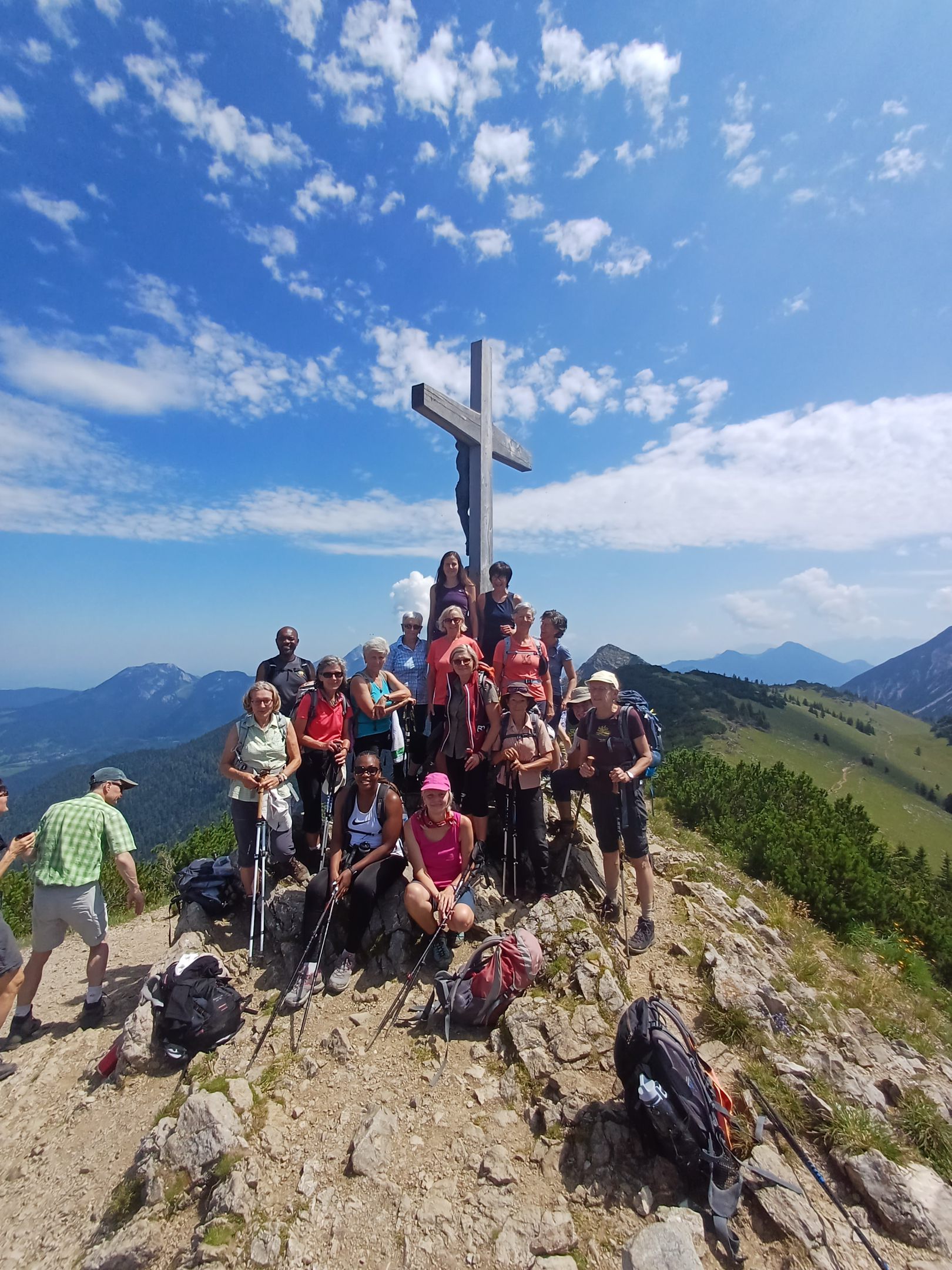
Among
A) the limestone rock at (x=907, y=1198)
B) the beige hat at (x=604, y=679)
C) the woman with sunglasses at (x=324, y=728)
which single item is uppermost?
the beige hat at (x=604, y=679)

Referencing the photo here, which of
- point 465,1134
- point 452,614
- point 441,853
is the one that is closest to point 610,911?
point 441,853

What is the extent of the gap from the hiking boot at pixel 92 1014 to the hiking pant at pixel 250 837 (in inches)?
98.5

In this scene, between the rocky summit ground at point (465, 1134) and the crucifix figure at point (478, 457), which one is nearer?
the rocky summit ground at point (465, 1134)

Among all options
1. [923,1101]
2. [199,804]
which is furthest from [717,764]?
[199,804]

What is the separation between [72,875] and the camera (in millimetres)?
6492

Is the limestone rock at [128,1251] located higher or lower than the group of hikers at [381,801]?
lower

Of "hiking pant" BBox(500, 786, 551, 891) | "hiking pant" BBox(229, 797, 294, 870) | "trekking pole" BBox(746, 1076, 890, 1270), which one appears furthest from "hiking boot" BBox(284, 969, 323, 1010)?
"trekking pole" BBox(746, 1076, 890, 1270)

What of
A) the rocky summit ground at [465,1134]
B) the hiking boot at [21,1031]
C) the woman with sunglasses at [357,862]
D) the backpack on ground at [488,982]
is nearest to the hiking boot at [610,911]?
the rocky summit ground at [465,1134]

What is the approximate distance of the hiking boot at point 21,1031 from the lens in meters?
6.89

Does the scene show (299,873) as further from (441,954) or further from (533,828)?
(533,828)

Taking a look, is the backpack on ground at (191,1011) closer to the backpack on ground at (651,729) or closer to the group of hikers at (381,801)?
the group of hikers at (381,801)

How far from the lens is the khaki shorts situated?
6543 millimetres

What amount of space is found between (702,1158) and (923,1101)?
10.1ft

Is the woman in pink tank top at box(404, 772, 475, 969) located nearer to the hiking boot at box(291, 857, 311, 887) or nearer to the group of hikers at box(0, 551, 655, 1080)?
the group of hikers at box(0, 551, 655, 1080)
